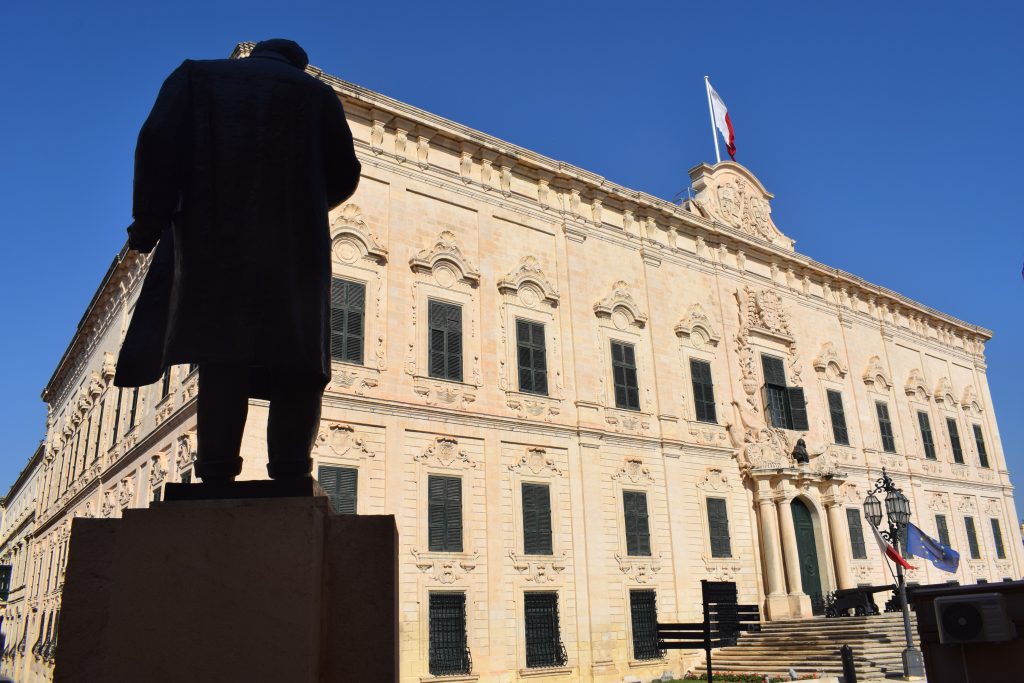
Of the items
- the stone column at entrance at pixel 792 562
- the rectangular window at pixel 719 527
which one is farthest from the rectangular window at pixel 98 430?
the stone column at entrance at pixel 792 562

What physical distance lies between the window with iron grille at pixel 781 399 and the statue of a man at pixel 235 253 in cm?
2107

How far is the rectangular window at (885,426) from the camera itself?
2692 centimetres

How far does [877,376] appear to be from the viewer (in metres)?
27.4

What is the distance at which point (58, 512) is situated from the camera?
2809 cm

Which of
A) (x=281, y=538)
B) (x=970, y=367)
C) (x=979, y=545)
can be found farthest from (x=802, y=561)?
(x=281, y=538)

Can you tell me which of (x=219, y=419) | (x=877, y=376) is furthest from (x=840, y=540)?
(x=219, y=419)

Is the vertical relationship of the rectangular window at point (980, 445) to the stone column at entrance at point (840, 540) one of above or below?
above

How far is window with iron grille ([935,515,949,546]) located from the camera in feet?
90.2

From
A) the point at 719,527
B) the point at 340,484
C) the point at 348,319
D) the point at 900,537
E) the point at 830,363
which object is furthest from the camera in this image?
the point at 830,363

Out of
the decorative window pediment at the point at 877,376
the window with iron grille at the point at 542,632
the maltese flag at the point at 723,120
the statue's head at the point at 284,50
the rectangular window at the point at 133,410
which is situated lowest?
the window with iron grille at the point at 542,632

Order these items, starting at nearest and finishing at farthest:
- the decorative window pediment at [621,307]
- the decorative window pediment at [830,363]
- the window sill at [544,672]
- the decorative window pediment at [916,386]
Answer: the window sill at [544,672]
the decorative window pediment at [621,307]
the decorative window pediment at [830,363]
the decorative window pediment at [916,386]

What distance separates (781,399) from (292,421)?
21.9 metres

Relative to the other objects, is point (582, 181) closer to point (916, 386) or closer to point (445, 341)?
point (445, 341)

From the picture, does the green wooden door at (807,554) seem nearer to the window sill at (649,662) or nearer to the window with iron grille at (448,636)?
the window sill at (649,662)
